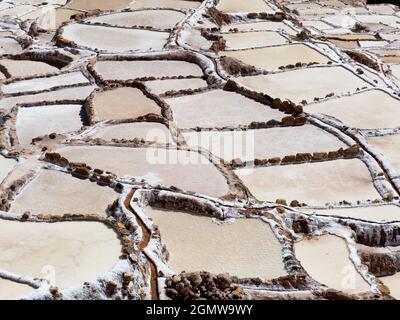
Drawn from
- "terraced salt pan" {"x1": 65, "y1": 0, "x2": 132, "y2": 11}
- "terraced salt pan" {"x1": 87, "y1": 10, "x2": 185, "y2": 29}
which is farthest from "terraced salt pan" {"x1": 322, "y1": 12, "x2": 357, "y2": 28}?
"terraced salt pan" {"x1": 65, "y1": 0, "x2": 132, "y2": 11}

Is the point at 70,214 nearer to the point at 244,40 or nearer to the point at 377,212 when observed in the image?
the point at 377,212

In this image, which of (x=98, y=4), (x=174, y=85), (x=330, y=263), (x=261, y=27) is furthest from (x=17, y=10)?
(x=330, y=263)

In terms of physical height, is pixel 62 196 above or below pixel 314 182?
above

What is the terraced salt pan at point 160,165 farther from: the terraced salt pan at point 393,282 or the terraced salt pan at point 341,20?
the terraced salt pan at point 341,20

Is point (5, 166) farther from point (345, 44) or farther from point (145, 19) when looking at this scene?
point (345, 44)

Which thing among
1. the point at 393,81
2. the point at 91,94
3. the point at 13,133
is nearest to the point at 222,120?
the point at 91,94

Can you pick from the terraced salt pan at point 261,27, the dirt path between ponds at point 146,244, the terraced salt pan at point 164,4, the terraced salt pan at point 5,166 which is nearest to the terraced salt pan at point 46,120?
the terraced salt pan at point 5,166
